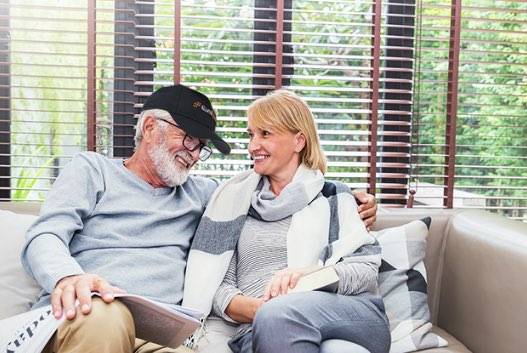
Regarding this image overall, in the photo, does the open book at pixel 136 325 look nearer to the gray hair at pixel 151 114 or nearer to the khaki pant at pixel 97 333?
the khaki pant at pixel 97 333

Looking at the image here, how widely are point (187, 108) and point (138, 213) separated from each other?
1.22ft

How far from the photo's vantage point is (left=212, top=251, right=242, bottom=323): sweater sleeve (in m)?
2.03

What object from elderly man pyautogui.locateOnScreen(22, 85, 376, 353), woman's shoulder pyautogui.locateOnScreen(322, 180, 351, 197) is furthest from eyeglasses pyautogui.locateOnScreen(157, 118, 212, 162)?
woman's shoulder pyautogui.locateOnScreen(322, 180, 351, 197)

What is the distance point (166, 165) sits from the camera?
2154 millimetres

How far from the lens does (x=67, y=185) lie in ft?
6.59

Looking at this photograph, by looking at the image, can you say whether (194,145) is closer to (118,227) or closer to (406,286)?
(118,227)

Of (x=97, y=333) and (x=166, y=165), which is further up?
(x=166, y=165)

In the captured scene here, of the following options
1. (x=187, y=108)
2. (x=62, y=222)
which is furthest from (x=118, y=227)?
(x=187, y=108)

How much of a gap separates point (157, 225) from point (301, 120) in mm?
577

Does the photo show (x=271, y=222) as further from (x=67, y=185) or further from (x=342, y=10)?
(x=342, y=10)

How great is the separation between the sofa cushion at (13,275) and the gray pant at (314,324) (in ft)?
2.03

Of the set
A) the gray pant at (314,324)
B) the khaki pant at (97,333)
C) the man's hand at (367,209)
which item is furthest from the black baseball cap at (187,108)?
the khaki pant at (97,333)

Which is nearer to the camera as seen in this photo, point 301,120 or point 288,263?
point 288,263

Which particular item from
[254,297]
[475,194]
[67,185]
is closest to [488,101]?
[475,194]
